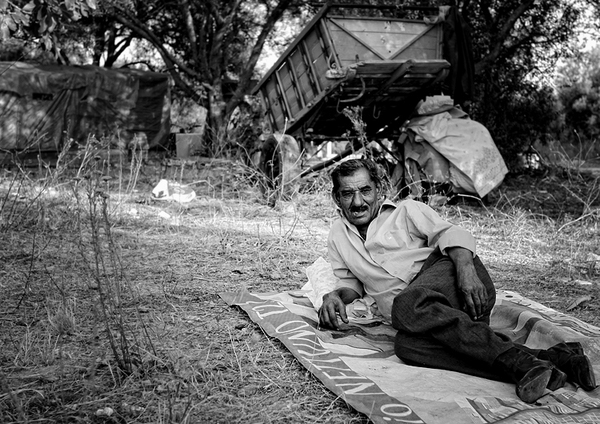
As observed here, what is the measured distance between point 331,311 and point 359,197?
1.93 feet

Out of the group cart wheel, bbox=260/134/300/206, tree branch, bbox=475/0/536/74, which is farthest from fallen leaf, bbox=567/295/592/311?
tree branch, bbox=475/0/536/74

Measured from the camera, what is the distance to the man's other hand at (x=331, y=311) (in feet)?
10.9

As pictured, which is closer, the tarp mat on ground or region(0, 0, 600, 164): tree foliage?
the tarp mat on ground

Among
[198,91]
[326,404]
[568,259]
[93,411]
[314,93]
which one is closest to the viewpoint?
[93,411]

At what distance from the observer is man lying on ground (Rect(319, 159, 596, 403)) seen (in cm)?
271

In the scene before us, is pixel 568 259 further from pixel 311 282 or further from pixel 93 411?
pixel 93 411

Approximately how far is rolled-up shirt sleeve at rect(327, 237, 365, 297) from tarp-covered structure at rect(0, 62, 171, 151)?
925cm

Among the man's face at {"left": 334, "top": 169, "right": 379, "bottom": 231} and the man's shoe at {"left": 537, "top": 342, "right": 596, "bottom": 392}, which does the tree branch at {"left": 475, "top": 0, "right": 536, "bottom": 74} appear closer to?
the man's face at {"left": 334, "top": 169, "right": 379, "bottom": 231}

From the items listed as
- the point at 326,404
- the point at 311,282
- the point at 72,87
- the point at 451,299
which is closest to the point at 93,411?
the point at 326,404

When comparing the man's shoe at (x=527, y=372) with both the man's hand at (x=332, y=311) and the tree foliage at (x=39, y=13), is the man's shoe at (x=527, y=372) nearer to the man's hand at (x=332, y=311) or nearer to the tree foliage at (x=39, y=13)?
the man's hand at (x=332, y=311)

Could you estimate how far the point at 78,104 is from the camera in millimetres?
13336

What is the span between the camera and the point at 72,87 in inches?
519

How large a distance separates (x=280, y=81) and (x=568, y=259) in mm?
4562

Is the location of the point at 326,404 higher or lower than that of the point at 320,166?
lower
